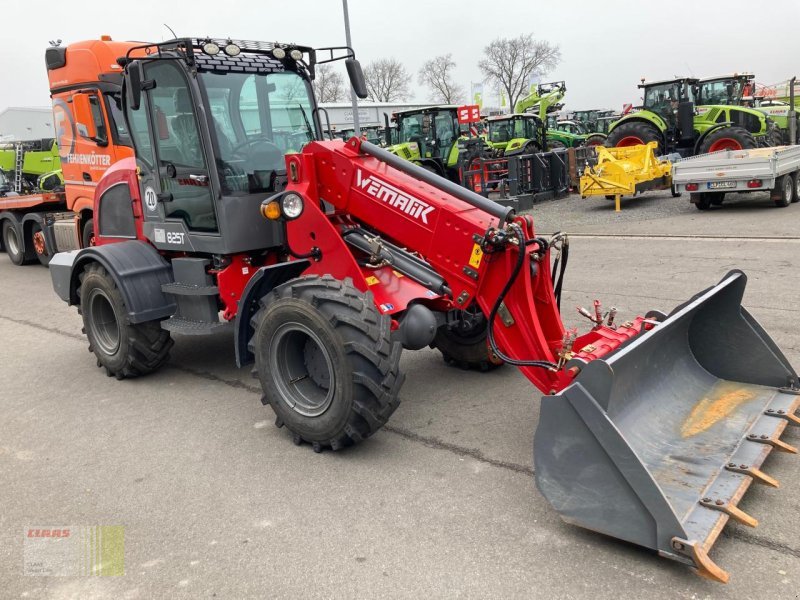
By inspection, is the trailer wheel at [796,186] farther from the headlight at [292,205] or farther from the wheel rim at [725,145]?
the headlight at [292,205]

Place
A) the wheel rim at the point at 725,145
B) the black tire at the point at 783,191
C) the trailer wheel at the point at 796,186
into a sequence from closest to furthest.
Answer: the black tire at the point at 783,191, the trailer wheel at the point at 796,186, the wheel rim at the point at 725,145

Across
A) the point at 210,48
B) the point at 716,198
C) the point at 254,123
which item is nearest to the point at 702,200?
the point at 716,198

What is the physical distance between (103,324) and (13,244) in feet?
31.1

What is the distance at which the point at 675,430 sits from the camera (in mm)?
3783

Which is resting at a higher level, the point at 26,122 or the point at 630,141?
the point at 26,122

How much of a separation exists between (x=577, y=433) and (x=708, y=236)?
31.3 ft

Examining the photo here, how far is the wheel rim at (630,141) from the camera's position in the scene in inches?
744

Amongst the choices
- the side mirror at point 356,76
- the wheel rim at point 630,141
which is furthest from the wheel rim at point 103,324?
Result: the wheel rim at point 630,141

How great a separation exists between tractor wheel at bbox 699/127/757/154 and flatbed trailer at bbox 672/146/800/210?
9.91 ft

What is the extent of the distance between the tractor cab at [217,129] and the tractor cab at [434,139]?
15284 mm

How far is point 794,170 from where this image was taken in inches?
558

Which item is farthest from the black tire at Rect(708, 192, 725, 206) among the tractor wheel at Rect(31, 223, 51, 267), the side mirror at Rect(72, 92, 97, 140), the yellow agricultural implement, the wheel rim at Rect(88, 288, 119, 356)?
the tractor wheel at Rect(31, 223, 51, 267)

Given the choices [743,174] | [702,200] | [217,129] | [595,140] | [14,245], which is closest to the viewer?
[217,129]

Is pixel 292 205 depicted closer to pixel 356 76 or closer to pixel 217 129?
pixel 217 129
